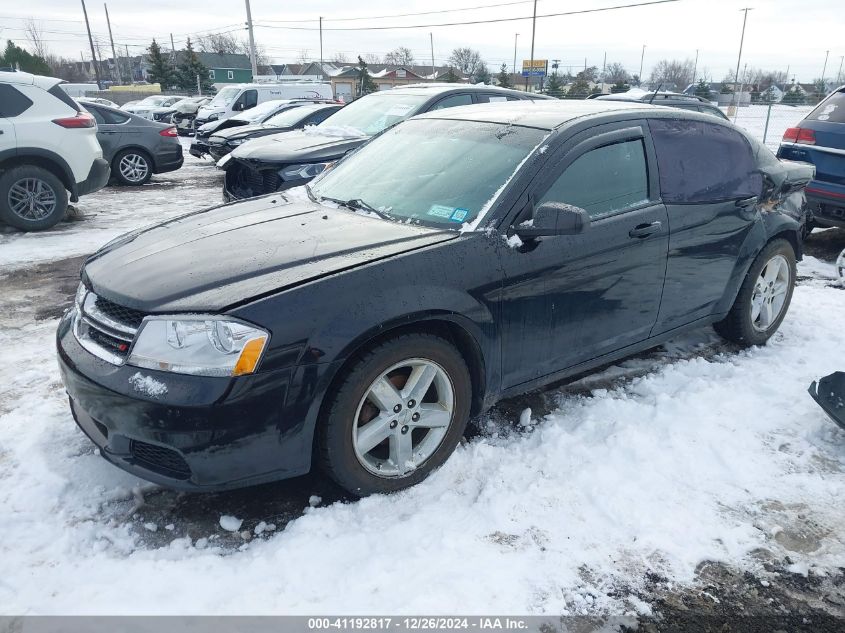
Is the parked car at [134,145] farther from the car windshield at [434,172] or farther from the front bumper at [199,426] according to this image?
the front bumper at [199,426]

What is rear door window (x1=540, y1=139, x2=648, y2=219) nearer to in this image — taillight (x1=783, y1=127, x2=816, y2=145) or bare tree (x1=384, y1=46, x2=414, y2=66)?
taillight (x1=783, y1=127, x2=816, y2=145)

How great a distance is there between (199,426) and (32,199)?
6859 millimetres

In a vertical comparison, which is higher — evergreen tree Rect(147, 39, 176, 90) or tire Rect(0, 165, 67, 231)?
evergreen tree Rect(147, 39, 176, 90)

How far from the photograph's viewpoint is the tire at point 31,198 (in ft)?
24.4

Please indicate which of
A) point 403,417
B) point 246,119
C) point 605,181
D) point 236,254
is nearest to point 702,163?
point 605,181

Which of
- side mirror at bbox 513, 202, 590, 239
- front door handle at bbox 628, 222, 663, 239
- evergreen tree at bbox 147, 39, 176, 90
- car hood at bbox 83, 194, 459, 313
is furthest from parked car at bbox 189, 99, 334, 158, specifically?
evergreen tree at bbox 147, 39, 176, 90

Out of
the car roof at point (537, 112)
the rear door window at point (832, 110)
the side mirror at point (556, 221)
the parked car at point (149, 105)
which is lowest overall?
the parked car at point (149, 105)

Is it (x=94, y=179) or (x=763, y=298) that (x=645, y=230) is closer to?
(x=763, y=298)

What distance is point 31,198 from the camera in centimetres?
761

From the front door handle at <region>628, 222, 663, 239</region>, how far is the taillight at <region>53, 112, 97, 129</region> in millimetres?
7228

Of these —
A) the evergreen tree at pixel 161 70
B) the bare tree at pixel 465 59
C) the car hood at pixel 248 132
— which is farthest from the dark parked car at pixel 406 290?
the bare tree at pixel 465 59

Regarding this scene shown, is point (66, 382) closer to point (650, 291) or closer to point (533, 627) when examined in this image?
point (533, 627)

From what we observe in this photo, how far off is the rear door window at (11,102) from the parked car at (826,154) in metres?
9.06

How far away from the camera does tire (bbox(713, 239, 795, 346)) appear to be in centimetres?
433
